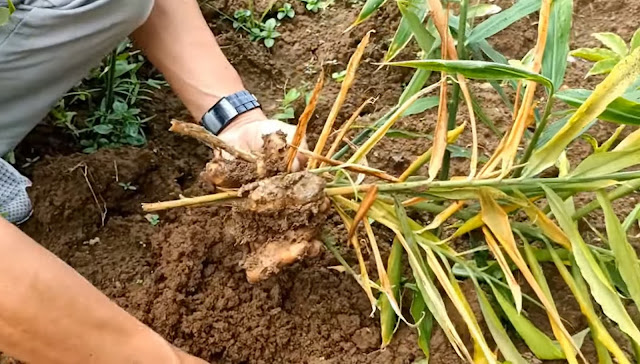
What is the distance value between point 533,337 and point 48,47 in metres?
0.81

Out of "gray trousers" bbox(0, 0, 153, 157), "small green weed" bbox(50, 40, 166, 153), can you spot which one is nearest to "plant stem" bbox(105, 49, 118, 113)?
"small green weed" bbox(50, 40, 166, 153)

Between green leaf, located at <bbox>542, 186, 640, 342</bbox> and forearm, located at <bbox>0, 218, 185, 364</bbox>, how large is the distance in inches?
21.5

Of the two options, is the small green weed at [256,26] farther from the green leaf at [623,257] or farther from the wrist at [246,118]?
the green leaf at [623,257]

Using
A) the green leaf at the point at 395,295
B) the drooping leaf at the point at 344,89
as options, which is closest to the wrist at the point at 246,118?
the drooping leaf at the point at 344,89

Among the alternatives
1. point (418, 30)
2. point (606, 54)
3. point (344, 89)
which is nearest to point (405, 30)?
point (418, 30)

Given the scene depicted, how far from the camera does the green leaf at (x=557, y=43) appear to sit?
975mm

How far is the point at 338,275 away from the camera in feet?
4.01

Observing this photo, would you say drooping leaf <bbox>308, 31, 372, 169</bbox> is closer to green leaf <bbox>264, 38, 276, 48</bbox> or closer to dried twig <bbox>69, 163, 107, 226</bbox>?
dried twig <bbox>69, 163, 107, 226</bbox>

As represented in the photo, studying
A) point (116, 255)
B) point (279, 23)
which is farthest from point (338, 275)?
point (279, 23)

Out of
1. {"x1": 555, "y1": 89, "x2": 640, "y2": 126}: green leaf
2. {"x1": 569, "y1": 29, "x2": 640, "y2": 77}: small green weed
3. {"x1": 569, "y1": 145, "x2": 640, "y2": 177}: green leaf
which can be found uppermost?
{"x1": 555, "y1": 89, "x2": 640, "y2": 126}: green leaf

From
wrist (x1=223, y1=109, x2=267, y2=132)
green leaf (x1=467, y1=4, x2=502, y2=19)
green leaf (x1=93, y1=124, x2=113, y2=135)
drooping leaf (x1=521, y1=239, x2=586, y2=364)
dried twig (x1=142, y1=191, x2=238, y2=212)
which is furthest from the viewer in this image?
green leaf (x1=93, y1=124, x2=113, y2=135)

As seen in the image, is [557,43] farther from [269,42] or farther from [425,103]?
[269,42]

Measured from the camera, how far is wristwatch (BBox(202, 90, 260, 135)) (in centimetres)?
130

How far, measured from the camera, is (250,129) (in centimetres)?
128
